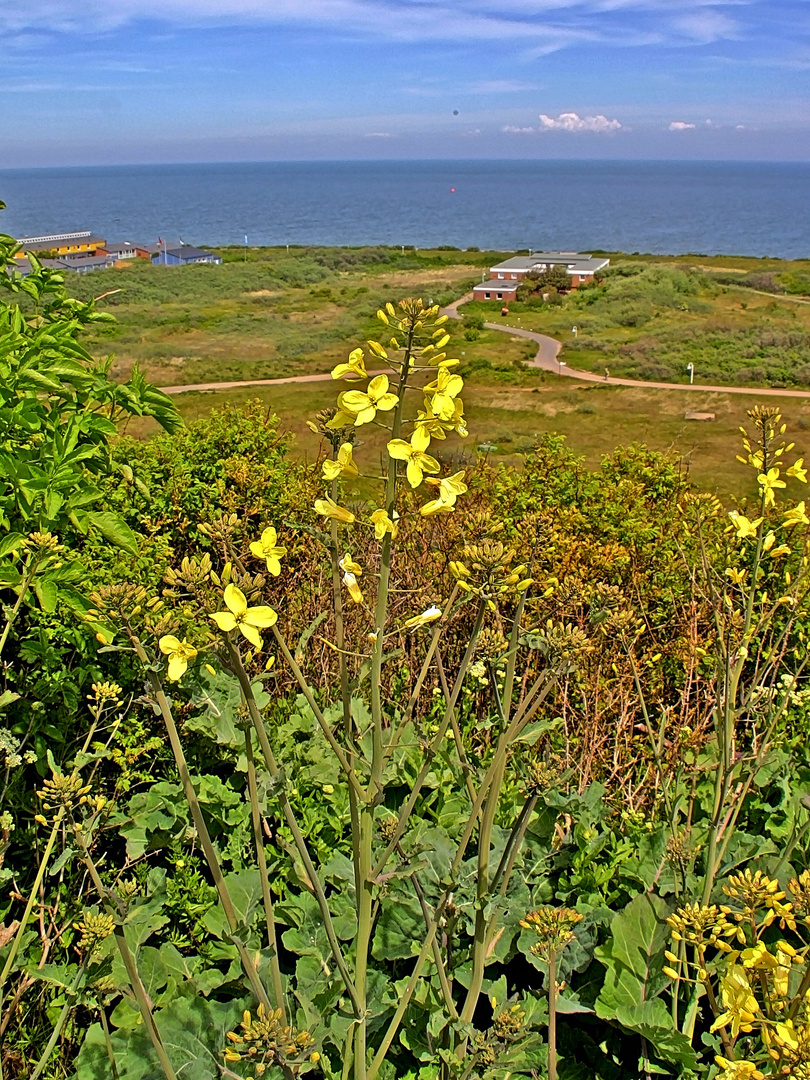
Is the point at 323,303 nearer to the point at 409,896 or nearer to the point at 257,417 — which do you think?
the point at 257,417

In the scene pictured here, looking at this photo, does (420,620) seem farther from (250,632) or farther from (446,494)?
(250,632)

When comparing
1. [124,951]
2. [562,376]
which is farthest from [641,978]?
[562,376]

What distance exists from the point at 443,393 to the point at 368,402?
0.54 feet

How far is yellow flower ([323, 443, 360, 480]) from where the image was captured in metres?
1.78

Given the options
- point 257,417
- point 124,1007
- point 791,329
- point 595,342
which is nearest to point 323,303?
point 595,342

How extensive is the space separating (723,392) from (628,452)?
106 feet

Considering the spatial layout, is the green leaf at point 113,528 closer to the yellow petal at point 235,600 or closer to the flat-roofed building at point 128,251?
the yellow petal at point 235,600

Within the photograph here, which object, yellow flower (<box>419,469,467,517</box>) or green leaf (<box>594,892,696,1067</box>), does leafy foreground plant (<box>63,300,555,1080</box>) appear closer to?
yellow flower (<box>419,469,467,517</box>)

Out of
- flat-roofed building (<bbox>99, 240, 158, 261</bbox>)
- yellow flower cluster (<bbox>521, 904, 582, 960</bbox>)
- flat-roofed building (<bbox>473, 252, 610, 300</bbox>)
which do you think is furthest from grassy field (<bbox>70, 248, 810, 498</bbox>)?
yellow flower cluster (<bbox>521, 904, 582, 960</bbox>)

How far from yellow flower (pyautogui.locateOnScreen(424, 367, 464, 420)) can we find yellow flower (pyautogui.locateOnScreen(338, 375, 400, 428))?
0.09 metres

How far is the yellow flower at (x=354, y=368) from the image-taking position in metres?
1.75

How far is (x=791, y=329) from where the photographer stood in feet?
155

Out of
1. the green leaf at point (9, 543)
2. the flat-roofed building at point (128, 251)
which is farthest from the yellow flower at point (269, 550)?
the flat-roofed building at point (128, 251)

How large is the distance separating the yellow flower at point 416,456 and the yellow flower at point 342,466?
0.12m
